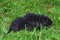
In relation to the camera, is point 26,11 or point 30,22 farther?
point 26,11

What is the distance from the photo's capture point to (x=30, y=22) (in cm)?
579

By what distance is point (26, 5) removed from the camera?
728 centimetres

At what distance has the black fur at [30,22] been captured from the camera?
18.6 ft

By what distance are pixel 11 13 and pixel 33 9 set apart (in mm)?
550

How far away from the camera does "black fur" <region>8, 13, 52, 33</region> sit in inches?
223

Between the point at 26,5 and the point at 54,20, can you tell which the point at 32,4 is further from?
the point at 54,20

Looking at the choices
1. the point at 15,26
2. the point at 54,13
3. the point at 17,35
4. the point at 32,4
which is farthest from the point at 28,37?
the point at 32,4

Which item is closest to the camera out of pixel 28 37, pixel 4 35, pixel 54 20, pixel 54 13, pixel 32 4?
pixel 28 37

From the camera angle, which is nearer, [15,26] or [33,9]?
[15,26]

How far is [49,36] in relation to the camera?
512 cm

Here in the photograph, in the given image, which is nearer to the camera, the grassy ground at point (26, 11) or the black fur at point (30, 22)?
the grassy ground at point (26, 11)

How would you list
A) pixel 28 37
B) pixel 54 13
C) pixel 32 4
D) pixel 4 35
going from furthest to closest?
pixel 32 4 → pixel 54 13 → pixel 4 35 → pixel 28 37

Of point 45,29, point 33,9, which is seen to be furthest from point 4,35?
point 33,9

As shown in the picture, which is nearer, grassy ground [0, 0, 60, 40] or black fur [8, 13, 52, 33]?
grassy ground [0, 0, 60, 40]
